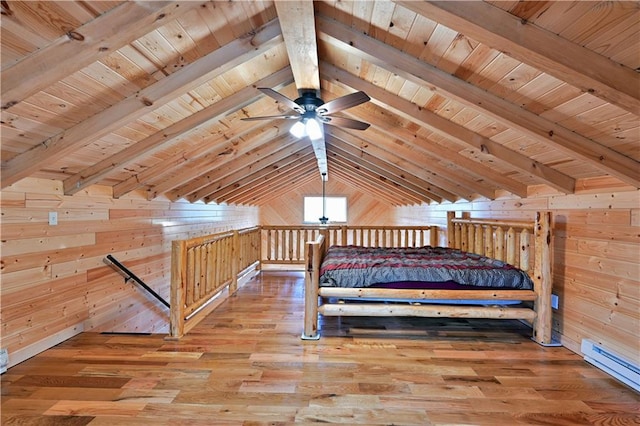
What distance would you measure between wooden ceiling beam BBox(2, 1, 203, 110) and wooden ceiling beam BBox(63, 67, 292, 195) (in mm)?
1403

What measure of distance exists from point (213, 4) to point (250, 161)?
11.0ft

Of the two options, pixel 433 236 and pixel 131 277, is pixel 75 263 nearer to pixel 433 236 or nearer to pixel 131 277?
pixel 131 277

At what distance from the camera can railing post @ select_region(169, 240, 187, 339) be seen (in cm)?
335

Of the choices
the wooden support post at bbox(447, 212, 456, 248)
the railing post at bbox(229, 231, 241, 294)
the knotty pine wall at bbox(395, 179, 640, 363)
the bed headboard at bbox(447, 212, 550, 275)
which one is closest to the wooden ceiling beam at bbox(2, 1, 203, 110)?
the knotty pine wall at bbox(395, 179, 640, 363)

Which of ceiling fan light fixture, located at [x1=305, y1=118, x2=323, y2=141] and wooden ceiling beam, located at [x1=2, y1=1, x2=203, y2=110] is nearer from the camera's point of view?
wooden ceiling beam, located at [x1=2, y1=1, x2=203, y2=110]

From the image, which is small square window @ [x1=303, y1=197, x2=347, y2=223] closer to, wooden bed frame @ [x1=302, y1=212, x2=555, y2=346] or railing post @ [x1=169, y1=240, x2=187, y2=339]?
wooden bed frame @ [x1=302, y1=212, x2=555, y2=346]

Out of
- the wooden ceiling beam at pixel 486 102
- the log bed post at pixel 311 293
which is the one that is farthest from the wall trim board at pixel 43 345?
the wooden ceiling beam at pixel 486 102

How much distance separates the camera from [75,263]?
3.46m

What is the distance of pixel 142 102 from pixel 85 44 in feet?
2.32

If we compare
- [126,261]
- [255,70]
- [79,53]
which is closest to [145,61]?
[79,53]

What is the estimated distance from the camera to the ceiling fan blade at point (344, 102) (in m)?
2.71

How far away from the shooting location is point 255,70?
10.2 ft

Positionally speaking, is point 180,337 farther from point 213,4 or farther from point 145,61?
point 213,4

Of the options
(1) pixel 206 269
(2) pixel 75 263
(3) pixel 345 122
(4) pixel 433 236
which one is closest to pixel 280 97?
(3) pixel 345 122
